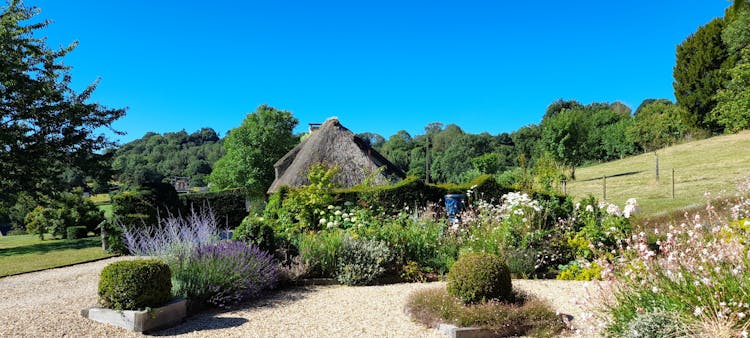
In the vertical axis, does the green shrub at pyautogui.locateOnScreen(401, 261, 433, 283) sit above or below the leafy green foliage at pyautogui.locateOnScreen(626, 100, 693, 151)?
below

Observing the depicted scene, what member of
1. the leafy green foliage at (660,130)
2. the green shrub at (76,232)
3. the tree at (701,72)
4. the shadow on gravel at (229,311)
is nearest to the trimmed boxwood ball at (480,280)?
the shadow on gravel at (229,311)

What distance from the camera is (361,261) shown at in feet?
21.1

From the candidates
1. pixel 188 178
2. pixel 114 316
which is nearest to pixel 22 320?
pixel 114 316

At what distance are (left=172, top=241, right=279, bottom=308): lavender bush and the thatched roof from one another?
25.9 feet

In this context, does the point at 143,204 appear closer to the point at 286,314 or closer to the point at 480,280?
the point at 286,314

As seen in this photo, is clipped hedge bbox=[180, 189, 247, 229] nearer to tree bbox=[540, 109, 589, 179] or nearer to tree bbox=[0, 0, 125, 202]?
tree bbox=[0, 0, 125, 202]

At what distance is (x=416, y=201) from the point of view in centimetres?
939

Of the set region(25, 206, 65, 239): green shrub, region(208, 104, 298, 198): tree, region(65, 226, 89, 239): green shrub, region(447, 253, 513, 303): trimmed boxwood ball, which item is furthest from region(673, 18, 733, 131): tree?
region(25, 206, 65, 239): green shrub

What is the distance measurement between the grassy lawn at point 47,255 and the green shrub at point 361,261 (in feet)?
21.6

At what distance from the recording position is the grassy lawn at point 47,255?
353 inches

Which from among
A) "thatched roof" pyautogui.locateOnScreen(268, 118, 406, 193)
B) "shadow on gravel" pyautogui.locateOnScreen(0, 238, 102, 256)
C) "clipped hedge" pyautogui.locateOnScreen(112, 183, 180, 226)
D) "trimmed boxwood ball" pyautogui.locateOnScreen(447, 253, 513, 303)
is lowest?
"shadow on gravel" pyautogui.locateOnScreen(0, 238, 102, 256)

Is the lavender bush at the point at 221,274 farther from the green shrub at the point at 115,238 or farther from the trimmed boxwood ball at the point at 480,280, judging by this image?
the green shrub at the point at 115,238

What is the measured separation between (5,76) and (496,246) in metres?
12.5

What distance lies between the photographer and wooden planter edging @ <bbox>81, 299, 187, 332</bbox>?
4.22 meters
